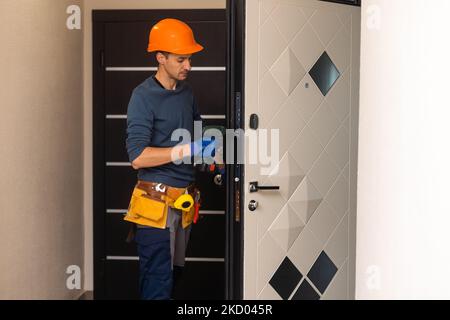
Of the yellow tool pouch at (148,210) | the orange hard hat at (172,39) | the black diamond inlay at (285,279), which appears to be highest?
the orange hard hat at (172,39)

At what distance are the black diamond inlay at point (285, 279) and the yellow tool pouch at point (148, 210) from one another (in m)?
0.64

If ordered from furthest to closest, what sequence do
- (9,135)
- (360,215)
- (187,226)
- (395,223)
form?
1. (187,226)
2. (9,135)
3. (360,215)
4. (395,223)

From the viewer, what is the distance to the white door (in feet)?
11.0

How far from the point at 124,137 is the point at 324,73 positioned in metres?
1.69

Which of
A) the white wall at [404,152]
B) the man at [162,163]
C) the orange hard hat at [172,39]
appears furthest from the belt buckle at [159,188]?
the white wall at [404,152]

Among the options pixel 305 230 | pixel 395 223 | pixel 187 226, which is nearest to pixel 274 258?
pixel 305 230

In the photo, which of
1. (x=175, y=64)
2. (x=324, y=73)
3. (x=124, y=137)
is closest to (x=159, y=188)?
(x=175, y=64)

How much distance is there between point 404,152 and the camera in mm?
2215

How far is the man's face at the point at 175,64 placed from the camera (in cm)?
350

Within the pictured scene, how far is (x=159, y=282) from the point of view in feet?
11.5

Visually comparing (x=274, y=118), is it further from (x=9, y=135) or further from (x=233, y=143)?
(x=9, y=135)

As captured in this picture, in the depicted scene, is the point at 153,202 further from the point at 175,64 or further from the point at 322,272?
the point at 322,272

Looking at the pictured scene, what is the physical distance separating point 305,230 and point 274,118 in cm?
64

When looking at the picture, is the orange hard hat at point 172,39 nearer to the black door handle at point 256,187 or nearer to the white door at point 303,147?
the white door at point 303,147
